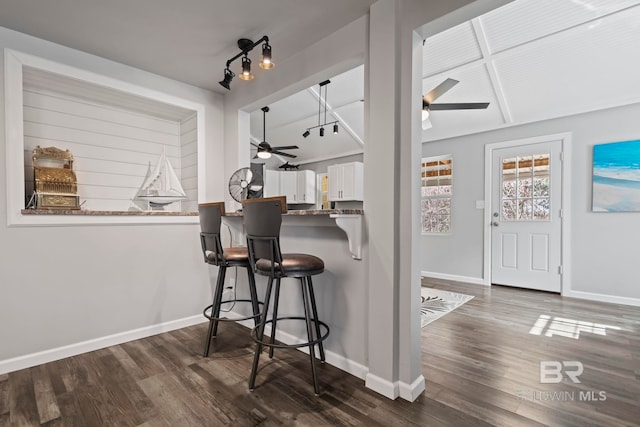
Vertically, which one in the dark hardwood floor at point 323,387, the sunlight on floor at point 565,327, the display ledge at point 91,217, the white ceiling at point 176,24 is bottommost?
the sunlight on floor at point 565,327

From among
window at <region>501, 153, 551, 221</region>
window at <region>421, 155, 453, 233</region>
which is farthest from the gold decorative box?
window at <region>501, 153, 551, 221</region>

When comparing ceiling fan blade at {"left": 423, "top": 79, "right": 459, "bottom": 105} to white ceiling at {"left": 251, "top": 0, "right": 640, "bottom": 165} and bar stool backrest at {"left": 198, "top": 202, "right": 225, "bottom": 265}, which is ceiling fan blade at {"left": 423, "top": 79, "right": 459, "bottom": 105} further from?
bar stool backrest at {"left": 198, "top": 202, "right": 225, "bottom": 265}

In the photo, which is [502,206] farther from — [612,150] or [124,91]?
[124,91]

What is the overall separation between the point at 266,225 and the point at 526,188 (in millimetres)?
4145

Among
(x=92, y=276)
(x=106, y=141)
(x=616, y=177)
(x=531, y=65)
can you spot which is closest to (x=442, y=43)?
(x=531, y=65)

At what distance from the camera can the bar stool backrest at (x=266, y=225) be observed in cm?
170

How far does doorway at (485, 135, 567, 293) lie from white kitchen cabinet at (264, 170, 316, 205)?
3.46 m

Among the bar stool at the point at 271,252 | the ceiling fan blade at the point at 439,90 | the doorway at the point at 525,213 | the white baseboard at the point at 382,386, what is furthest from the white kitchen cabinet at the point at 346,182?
the white baseboard at the point at 382,386

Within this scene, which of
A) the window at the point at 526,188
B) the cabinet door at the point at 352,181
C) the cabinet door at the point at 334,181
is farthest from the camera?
the cabinet door at the point at 334,181

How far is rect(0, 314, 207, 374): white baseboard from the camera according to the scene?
80.9 inches

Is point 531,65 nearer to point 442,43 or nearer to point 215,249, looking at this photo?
point 442,43

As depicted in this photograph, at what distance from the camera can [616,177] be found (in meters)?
3.56

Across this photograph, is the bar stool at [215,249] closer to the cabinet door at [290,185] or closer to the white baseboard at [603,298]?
the white baseboard at [603,298]

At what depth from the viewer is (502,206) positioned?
14.7ft
